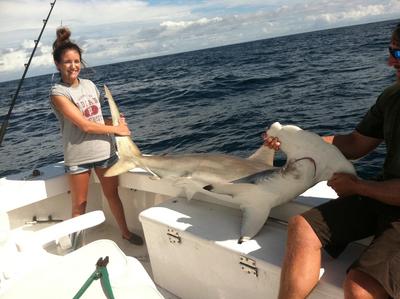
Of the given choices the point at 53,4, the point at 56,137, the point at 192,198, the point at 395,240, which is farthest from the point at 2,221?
the point at 56,137

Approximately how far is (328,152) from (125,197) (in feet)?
8.91

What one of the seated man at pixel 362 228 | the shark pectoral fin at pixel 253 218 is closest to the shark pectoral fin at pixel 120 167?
the shark pectoral fin at pixel 253 218

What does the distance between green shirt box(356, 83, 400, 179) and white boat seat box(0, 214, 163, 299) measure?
61.3 inches

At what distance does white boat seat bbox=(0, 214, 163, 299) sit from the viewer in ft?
6.81

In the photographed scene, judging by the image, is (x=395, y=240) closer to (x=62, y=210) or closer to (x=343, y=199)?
(x=343, y=199)

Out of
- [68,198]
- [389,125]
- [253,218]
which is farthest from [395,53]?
[68,198]

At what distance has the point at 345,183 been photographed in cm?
232

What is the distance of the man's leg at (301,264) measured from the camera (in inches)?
81.1

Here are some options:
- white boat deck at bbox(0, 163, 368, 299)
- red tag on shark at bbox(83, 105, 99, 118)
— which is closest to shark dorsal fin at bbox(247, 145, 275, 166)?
white boat deck at bbox(0, 163, 368, 299)

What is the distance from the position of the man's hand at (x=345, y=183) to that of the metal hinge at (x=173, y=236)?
1.14m

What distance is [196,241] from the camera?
2723mm

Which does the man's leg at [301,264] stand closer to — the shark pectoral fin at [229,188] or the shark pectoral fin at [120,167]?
the shark pectoral fin at [229,188]

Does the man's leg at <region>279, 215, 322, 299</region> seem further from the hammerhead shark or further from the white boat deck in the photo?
the white boat deck

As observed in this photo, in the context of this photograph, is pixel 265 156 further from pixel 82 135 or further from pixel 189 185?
pixel 82 135
